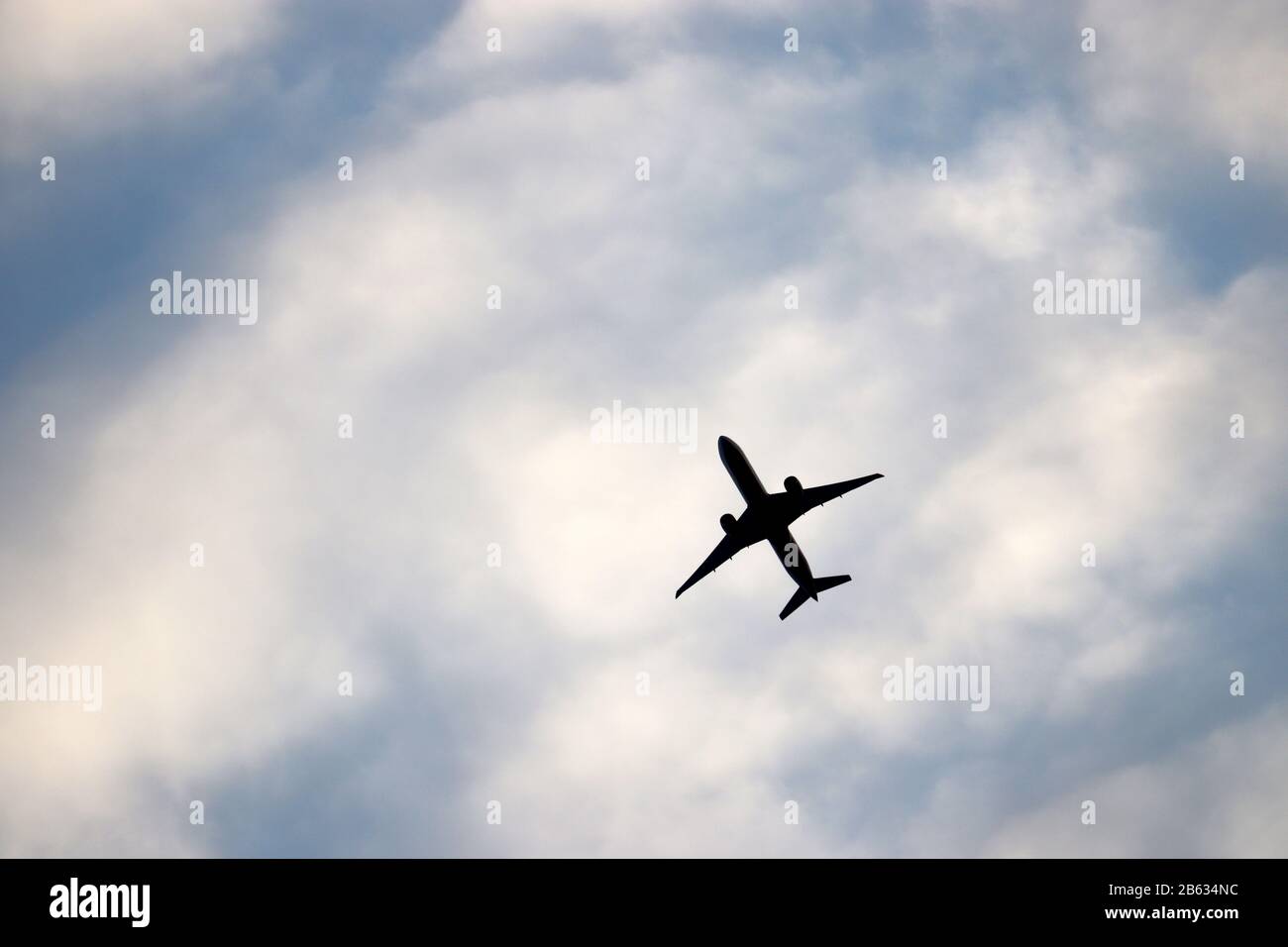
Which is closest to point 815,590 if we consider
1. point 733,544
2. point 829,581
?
point 829,581

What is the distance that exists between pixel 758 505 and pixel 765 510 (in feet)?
2.70

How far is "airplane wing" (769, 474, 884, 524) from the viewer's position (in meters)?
98.8

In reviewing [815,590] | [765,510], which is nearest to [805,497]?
[765,510]

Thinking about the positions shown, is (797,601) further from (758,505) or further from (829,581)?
(758,505)

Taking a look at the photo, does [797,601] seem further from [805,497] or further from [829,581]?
[805,497]

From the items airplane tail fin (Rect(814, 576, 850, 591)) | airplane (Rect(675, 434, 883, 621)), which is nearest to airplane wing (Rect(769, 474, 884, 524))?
airplane (Rect(675, 434, 883, 621))

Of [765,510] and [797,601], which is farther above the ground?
[765,510]

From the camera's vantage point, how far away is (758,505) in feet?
322

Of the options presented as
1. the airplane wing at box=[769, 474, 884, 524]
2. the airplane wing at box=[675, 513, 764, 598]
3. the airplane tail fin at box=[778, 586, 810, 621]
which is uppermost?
the airplane wing at box=[769, 474, 884, 524]

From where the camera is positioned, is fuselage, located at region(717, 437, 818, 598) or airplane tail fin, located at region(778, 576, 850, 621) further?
airplane tail fin, located at region(778, 576, 850, 621)

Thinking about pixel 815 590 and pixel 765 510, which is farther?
pixel 815 590

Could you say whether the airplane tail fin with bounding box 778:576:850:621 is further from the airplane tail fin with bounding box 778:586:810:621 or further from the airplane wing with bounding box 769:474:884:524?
the airplane wing with bounding box 769:474:884:524

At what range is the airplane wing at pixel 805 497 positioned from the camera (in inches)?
3888
